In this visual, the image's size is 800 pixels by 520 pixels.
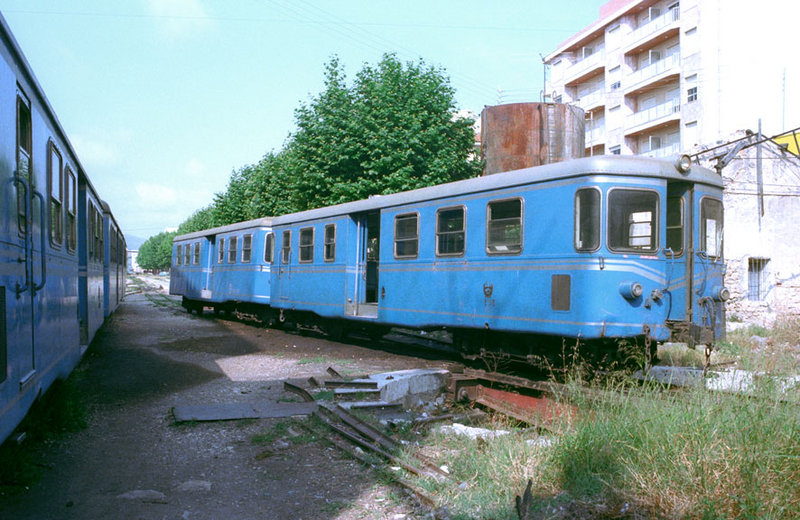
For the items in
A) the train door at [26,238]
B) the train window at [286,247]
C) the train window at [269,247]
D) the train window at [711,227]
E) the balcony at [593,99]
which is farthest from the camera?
the balcony at [593,99]

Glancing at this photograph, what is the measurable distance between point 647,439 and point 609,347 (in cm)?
398

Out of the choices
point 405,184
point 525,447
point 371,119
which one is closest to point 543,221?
point 525,447

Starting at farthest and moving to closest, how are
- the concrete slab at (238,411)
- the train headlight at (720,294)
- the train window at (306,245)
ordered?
the train window at (306,245), the train headlight at (720,294), the concrete slab at (238,411)

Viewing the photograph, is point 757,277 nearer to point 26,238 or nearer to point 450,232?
point 450,232

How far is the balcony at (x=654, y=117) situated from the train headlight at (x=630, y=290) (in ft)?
99.2

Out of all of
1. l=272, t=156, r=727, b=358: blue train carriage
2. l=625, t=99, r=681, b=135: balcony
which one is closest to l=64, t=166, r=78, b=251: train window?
l=272, t=156, r=727, b=358: blue train carriage

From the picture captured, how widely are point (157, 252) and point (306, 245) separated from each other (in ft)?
426

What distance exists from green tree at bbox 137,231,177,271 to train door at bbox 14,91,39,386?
398 feet

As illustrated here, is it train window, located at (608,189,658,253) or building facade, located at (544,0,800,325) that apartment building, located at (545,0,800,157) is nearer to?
building facade, located at (544,0,800,325)

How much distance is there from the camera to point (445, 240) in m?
10.1

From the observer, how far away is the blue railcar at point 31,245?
12.7ft

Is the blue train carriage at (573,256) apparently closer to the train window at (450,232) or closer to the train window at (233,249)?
the train window at (450,232)

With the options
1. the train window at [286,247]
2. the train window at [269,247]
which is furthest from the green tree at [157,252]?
the train window at [286,247]

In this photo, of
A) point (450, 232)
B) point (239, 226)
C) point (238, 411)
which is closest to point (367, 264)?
point (450, 232)
